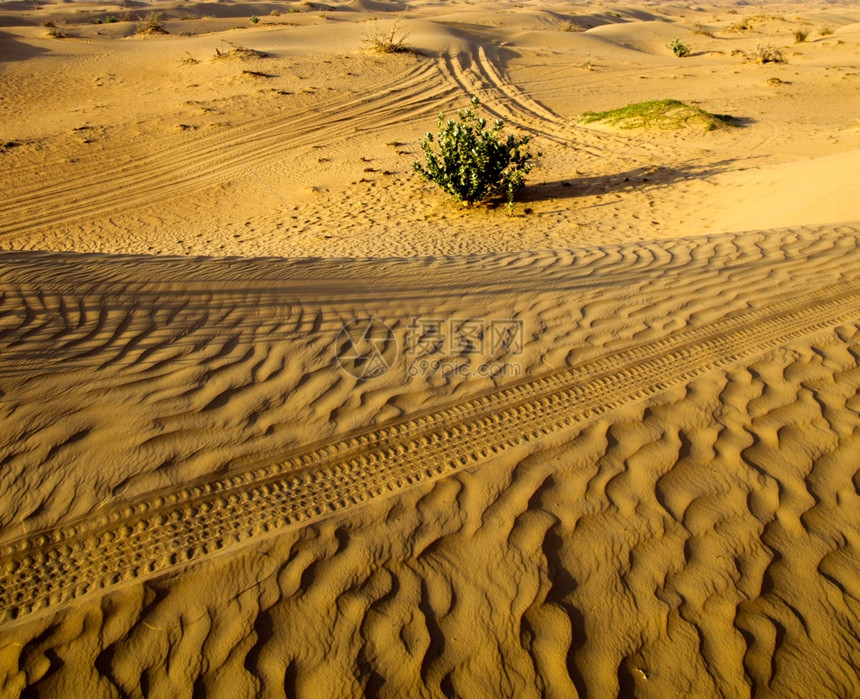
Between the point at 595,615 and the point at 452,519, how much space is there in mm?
741

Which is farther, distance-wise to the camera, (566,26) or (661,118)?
(566,26)

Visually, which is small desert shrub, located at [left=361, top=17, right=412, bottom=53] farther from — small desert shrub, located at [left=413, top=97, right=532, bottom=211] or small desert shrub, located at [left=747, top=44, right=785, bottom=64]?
small desert shrub, located at [left=747, top=44, right=785, bottom=64]

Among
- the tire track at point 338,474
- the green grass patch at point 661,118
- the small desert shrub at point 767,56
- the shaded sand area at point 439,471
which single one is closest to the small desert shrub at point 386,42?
the green grass patch at point 661,118

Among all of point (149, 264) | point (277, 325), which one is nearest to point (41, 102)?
point (149, 264)

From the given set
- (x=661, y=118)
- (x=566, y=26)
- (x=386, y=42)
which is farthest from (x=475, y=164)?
(x=566, y=26)

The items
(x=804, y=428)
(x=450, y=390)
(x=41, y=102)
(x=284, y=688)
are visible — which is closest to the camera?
(x=284, y=688)

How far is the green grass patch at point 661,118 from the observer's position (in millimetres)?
12703

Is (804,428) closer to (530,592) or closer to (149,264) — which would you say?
(530,592)

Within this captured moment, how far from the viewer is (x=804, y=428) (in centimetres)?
335

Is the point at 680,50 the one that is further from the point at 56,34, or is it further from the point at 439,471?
the point at 439,471

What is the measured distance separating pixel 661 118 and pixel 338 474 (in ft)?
42.8

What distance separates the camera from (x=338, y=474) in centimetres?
291

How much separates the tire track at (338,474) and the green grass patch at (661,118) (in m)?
9.98

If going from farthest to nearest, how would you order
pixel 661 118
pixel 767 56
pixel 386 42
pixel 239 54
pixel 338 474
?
pixel 767 56, pixel 386 42, pixel 239 54, pixel 661 118, pixel 338 474
